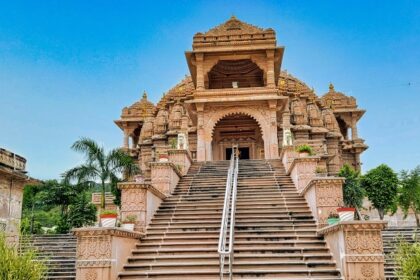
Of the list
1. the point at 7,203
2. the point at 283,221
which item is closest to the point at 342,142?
the point at 283,221

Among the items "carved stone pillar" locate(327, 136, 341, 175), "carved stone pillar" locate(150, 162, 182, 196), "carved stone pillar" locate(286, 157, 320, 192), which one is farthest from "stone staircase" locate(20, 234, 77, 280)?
"carved stone pillar" locate(327, 136, 341, 175)

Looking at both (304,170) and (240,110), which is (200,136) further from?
(304,170)

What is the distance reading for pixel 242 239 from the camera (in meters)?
9.34

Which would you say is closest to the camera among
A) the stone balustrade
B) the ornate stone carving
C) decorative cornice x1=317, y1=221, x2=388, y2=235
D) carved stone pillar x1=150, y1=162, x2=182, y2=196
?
decorative cornice x1=317, y1=221, x2=388, y2=235

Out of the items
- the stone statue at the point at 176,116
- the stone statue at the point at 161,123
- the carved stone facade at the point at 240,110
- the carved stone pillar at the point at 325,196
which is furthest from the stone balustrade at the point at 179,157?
the stone statue at the point at 161,123

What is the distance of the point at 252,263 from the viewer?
324 inches

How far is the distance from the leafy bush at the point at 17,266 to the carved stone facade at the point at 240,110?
11.6 meters

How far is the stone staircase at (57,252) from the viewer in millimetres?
10227

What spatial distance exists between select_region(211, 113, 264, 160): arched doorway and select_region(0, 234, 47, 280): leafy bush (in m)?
19.9

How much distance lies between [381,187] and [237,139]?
940 cm

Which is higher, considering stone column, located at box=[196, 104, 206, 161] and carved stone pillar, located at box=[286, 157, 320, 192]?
stone column, located at box=[196, 104, 206, 161]

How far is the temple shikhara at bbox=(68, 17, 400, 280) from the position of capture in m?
7.64

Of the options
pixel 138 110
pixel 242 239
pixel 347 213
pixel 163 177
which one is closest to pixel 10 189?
pixel 163 177

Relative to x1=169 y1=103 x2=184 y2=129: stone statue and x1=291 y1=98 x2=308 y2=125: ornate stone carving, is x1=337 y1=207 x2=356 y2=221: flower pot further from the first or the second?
x1=291 y1=98 x2=308 y2=125: ornate stone carving
